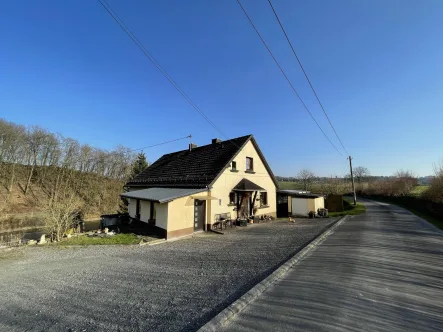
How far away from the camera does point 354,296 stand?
5.13 m

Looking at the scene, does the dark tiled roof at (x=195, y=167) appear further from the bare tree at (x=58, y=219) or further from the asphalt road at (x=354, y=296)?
the asphalt road at (x=354, y=296)

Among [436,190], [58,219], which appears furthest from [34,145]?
[436,190]

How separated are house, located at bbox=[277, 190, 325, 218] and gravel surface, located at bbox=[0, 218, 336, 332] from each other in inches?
516

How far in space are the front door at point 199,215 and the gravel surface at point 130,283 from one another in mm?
3405

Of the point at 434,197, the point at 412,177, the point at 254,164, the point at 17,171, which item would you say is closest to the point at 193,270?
the point at 254,164

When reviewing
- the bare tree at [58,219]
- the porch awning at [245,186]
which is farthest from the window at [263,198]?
the bare tree at [58,219]

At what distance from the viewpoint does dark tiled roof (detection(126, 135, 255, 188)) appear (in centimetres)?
1691

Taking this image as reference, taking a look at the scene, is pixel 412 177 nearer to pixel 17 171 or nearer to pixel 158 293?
pixel 158 293

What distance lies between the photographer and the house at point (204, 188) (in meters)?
14.1

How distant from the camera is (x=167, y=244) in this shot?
12172 millimetres

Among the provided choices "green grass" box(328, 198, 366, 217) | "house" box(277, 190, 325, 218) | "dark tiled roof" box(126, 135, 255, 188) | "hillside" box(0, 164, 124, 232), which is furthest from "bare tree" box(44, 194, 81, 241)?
"green grass" box(328, 198, 366, 217)

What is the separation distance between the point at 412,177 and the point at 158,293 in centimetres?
5638

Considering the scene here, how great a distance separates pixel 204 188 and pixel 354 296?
11.2 m

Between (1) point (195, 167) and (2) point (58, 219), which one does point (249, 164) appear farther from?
(2) point (58, 219)
